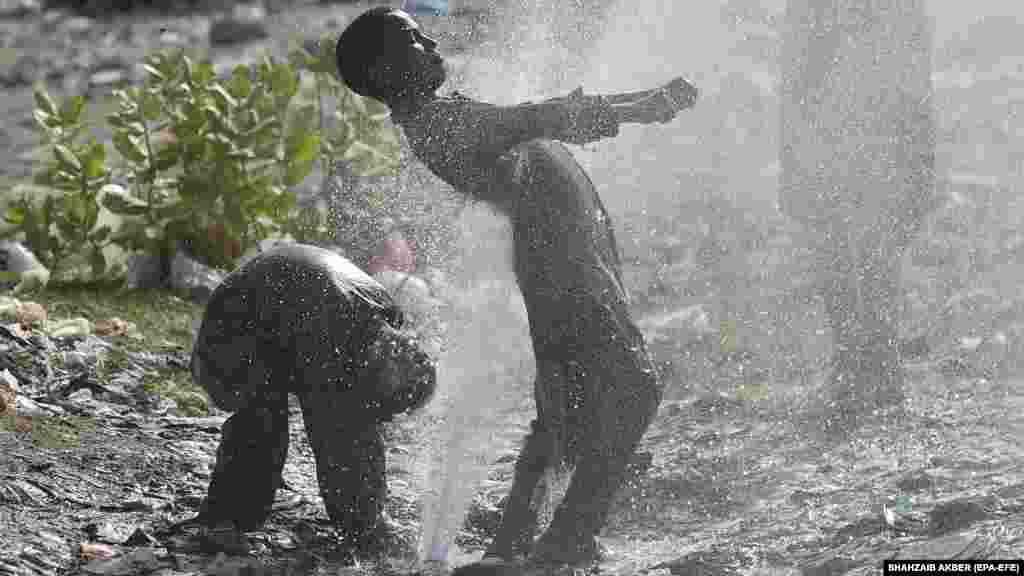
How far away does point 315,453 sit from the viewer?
4305mm

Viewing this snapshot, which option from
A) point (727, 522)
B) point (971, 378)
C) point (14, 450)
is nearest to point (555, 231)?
point (727, 522)

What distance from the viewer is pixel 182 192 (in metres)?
7.00

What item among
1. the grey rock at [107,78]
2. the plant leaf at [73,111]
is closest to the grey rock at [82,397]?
the plant leaf at [73,111]

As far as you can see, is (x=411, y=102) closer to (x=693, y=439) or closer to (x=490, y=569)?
(x=490, y=569)

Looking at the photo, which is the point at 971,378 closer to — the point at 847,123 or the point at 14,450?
the point at 847,123

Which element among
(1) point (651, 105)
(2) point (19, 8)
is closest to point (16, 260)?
(1) point (651, 105)

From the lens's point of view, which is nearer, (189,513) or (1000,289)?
(189,513)

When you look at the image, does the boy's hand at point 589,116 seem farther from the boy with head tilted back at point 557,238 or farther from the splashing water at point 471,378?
the splashing water at point 471,378

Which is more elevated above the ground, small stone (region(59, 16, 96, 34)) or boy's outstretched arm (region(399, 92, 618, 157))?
small stone (region(59, 16, 96, 34))

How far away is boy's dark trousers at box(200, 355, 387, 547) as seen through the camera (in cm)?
422

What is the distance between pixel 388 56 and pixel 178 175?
10.2 feet

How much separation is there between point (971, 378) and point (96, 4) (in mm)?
13555

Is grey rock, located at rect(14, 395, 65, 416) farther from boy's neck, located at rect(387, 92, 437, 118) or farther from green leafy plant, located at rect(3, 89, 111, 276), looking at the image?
boy's neck, located at rect(387, 92, 437, 118)

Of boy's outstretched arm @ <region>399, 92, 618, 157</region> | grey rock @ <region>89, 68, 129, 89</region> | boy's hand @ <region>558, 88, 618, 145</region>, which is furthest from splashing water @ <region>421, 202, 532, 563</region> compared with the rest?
grey rock @ <region>89, 68, 129, 89</region>
